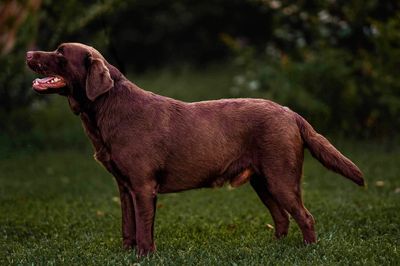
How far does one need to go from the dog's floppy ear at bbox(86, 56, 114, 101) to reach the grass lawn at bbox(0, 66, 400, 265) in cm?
116

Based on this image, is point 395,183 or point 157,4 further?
point 157,4

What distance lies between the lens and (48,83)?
211 inches

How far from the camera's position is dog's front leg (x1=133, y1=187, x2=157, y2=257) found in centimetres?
530

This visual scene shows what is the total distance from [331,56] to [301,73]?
1.77ft

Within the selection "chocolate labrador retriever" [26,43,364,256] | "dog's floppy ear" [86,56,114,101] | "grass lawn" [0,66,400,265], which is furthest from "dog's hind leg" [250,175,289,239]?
"dog's floppy ear" [86,56,114,101]

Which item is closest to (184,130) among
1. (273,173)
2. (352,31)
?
(273,173)

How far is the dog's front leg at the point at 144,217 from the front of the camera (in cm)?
530

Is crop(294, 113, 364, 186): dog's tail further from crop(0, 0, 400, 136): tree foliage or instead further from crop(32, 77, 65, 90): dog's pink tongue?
crop(0, 0, 400, 136): tree foliage

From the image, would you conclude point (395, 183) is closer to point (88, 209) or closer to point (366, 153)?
point (366, 153)

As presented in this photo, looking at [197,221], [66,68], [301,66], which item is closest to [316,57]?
[301,66]

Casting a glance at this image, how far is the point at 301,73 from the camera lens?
12.2 meters

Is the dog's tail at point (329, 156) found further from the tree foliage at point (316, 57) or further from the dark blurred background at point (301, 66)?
the tree foliage at point (316, 57)

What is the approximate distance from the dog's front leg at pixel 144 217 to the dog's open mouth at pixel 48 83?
91cm

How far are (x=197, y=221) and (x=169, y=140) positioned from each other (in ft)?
5.97
